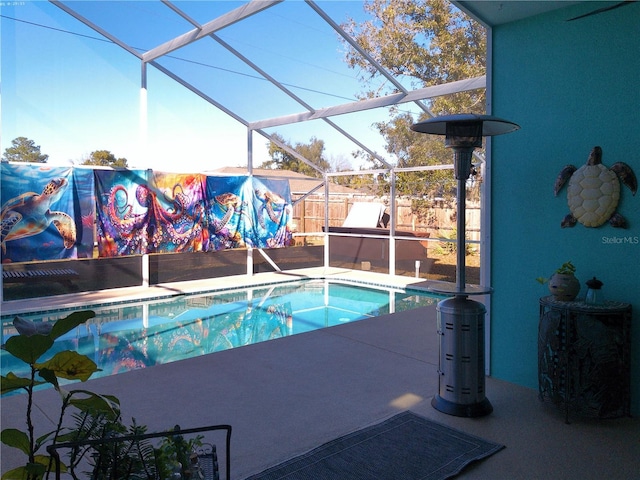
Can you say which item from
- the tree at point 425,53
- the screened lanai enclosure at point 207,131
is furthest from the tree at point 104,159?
the tree at point 425,53

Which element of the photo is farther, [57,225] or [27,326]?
[57,225]

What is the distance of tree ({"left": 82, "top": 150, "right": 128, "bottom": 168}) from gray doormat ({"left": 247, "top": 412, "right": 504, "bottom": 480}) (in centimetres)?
1060

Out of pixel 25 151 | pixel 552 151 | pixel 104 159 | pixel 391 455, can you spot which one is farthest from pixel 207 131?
pixel 391 455

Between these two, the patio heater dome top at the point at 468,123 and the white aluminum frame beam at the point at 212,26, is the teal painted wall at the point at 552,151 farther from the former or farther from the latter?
the white aluminum frame beam at the point at 212,26

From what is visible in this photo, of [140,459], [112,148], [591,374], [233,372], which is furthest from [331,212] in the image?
[140,459]

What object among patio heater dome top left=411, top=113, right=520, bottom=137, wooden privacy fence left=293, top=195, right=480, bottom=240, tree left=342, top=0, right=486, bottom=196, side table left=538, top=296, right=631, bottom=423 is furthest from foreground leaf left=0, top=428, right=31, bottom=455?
wooden privacy fence left=293, top=195, right=480, bottom=240

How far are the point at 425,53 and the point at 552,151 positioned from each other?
21.5 ft

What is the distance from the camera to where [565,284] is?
9.61 ft

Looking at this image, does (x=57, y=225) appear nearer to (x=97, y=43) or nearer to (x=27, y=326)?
(x=97, y=43)

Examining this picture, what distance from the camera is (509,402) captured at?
316 cm

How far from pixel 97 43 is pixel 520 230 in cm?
623

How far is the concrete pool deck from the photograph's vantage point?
2443mm

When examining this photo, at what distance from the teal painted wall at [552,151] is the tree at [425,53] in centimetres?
494

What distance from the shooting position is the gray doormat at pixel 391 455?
230cm
